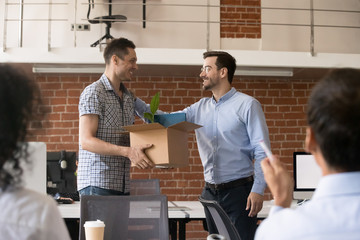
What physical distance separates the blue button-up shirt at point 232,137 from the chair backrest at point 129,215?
671 millimetres

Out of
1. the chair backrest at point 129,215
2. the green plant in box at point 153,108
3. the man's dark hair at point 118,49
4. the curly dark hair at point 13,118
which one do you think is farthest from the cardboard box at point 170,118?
the curly dark hair at point 13,118

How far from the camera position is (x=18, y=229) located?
0.83 meters

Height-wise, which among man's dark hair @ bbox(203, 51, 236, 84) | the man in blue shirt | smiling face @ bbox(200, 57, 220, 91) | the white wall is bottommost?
the man in blue shirt

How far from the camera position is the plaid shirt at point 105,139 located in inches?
100

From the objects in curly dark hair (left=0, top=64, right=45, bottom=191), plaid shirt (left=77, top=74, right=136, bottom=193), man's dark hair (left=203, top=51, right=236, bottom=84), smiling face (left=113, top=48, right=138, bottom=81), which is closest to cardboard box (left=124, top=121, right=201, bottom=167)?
plaid shirt (left=77, top=74, right=136, bottom=193)

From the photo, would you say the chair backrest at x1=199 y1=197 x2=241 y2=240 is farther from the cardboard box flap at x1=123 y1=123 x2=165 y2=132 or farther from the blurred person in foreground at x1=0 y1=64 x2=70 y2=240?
the blurred person in foreground at x1=0 y1=64 x2=70 y2=240

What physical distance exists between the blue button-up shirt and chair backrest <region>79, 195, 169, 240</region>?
2.20 ft

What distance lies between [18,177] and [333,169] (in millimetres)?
543

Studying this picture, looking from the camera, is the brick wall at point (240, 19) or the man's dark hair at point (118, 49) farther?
the brick wall at point (240, 19)

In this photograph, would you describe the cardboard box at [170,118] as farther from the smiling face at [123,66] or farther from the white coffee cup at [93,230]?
the white coffee cup at [93,230]

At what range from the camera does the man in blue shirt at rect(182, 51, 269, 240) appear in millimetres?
2619

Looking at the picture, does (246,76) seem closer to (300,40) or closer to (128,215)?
(300,40)

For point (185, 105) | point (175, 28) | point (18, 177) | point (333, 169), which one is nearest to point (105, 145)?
point (18, 177)

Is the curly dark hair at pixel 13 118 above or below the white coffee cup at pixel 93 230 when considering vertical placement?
above
